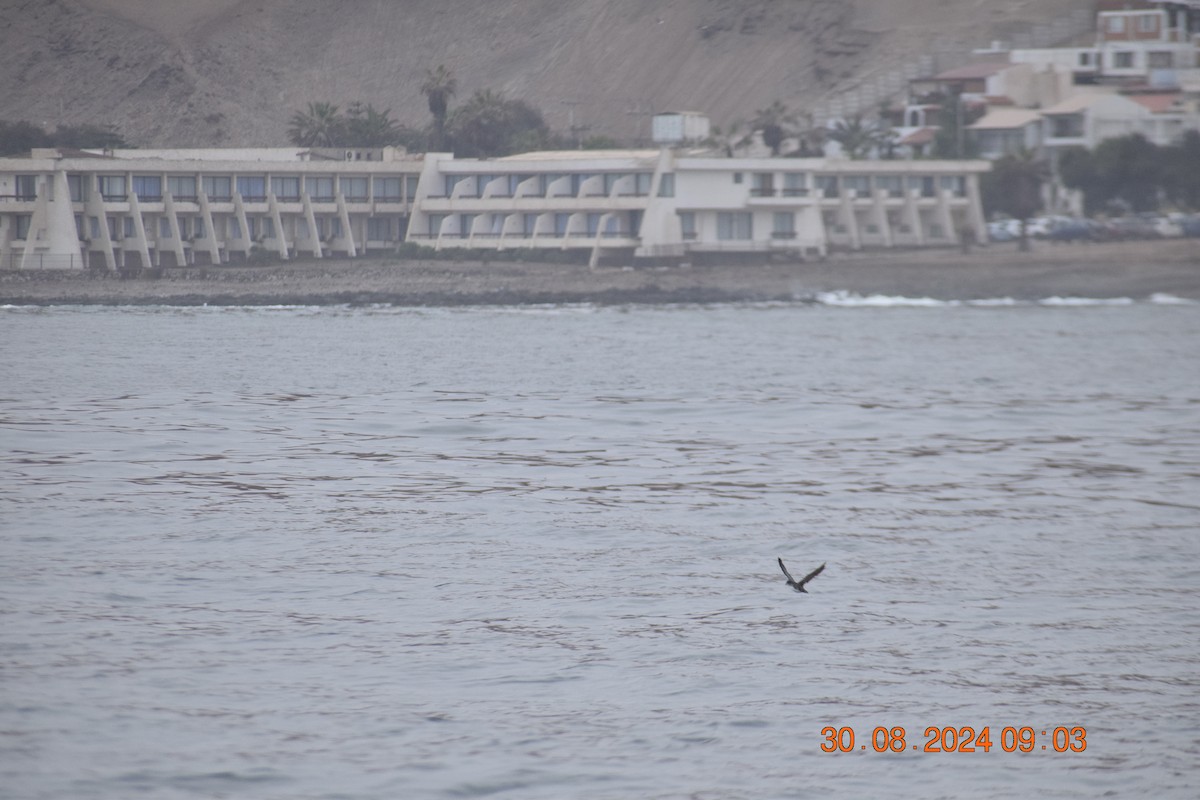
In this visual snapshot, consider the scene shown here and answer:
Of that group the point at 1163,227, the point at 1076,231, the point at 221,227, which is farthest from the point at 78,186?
the point at 1163,227

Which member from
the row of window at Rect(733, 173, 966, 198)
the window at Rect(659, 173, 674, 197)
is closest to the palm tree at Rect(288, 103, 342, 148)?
the window at Rect(659, 173, 674, 197)

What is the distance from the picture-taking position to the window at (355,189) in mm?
84812

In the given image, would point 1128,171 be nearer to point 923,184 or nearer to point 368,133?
point 923,184

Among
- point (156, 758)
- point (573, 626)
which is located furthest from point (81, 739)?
point (573, 626)

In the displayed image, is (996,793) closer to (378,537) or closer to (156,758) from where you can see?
(156,758)

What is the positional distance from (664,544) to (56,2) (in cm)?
16453

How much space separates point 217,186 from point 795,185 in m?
27.6

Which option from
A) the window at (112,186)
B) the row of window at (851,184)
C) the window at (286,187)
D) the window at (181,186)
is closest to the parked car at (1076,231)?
the row of window at (851,184)

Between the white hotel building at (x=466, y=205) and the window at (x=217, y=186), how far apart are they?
0.10 meters

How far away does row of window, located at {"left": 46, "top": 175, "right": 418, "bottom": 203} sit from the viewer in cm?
7850

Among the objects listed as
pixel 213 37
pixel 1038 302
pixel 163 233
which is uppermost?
pixel 213 37

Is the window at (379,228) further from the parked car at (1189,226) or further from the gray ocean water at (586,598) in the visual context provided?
the gray ocean water at (586,598)

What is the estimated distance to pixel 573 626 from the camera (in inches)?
562

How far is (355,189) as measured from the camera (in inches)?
3346
